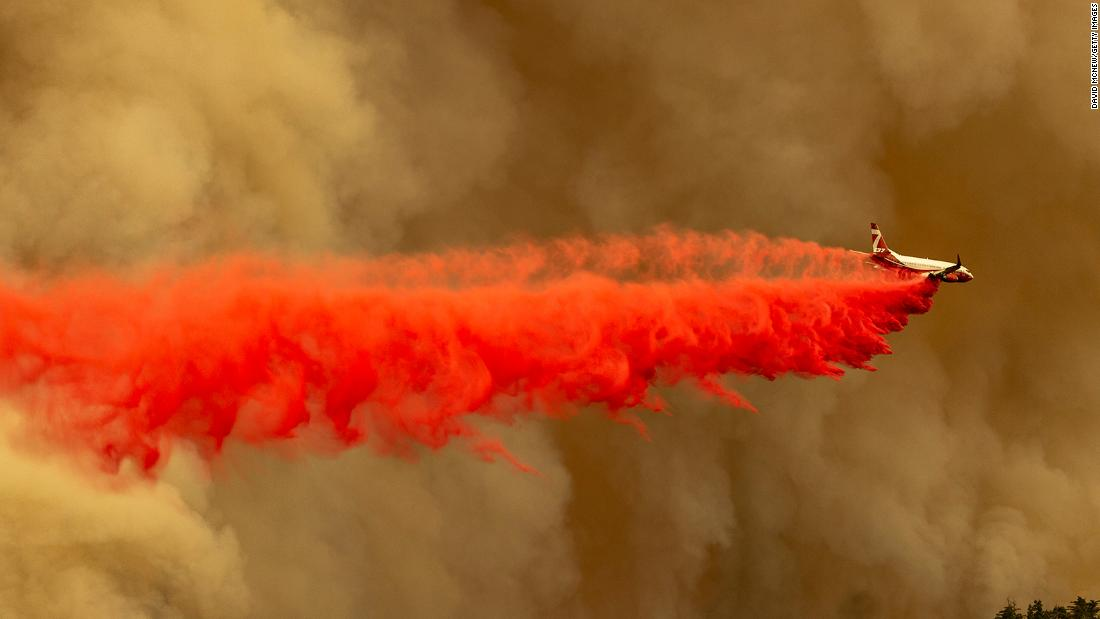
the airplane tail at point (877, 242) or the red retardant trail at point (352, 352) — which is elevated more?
the airplane tail at point (877, 242)

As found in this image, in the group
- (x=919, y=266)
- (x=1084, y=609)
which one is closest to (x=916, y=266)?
(x=919, y=266)

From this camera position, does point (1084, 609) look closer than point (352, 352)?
No

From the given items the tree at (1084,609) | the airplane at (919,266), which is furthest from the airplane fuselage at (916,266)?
the tree at (1084,609)

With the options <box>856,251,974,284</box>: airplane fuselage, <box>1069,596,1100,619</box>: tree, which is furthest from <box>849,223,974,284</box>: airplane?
<box>1069,596,1100,619</box>: tree

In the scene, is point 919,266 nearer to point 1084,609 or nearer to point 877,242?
point 877,242

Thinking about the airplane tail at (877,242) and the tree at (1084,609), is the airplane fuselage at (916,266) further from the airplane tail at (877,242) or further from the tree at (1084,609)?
the tree at (1084,609)

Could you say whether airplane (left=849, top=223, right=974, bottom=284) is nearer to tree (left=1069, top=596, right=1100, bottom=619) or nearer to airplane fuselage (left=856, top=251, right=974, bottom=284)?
airplane fuselage (left=856, top=251, right=974, bottom=284)

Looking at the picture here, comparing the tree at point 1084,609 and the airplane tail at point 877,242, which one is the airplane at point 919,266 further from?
the tree at point 1084,609

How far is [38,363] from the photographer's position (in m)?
59.8

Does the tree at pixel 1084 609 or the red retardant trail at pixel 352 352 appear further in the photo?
the tree at pixel 1084 609

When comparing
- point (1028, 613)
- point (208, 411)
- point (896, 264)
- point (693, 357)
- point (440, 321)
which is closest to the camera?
point (208, 411)

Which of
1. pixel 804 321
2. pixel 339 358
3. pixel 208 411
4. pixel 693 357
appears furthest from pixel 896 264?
pixel 208 411

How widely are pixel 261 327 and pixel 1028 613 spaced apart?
70997 millimetres

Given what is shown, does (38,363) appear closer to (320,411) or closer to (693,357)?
(320,411)
